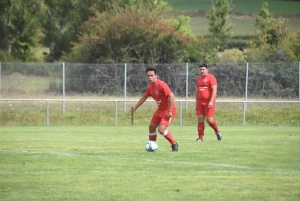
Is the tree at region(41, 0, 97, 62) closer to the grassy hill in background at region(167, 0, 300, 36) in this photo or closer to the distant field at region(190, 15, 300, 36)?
the distant field at region(190, 15, 300, 36)

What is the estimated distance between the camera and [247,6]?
96.6 meters

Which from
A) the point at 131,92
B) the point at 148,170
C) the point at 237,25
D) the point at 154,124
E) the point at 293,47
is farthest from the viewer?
the point at 237,25

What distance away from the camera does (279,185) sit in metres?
11.1

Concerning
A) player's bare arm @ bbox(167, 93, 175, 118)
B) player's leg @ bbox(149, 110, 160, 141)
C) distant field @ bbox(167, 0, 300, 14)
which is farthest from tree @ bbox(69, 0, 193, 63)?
distant field @ bbox(167, 0, 300, 14)

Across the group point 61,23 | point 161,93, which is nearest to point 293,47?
point 161,93

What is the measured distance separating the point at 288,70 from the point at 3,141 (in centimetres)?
1664

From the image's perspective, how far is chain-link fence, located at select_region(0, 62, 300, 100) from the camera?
32.9m

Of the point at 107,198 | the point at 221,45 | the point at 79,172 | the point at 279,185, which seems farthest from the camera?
the point at 221,45

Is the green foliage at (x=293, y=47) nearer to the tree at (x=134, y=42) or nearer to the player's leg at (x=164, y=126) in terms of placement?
the tree at (x=134, y=42)

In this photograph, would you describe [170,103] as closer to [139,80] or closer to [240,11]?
[139,80]

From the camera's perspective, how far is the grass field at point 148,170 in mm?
10523

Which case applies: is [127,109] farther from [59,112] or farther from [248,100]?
[248,100]

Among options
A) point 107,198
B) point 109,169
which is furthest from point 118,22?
point 107,198

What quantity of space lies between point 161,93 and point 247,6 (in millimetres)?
82344
